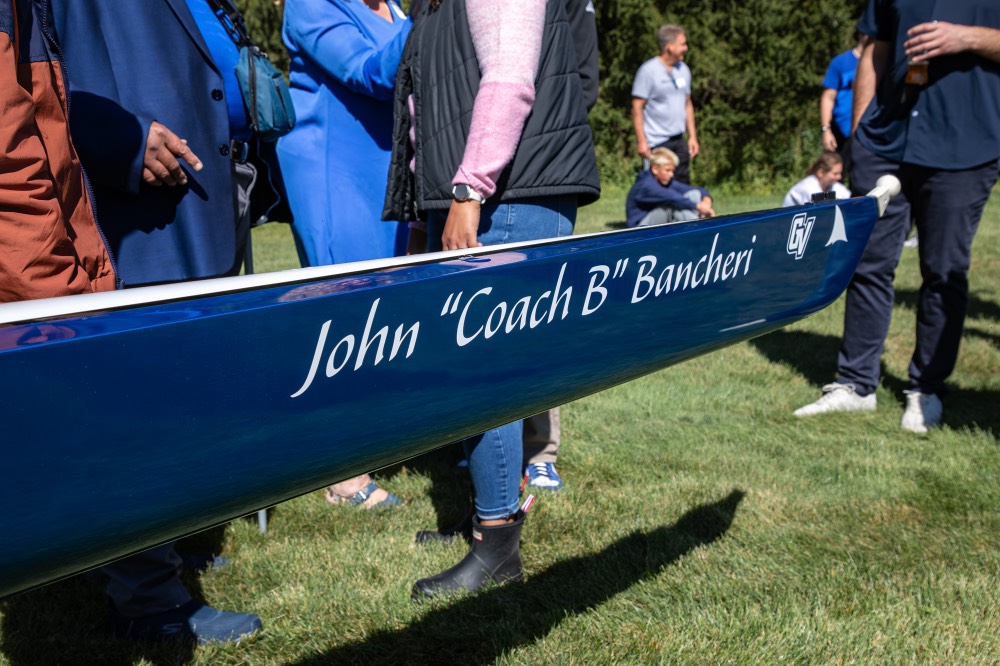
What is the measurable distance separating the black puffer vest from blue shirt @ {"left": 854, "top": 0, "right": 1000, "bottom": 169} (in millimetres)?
1900

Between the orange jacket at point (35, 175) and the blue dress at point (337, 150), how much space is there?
118 centimetres

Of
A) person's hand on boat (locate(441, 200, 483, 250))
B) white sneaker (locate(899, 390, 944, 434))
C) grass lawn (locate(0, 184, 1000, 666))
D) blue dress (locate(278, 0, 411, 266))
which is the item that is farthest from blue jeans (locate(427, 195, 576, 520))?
white sneaker (locate(899, 390, 944, 434))

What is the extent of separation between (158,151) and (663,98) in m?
7.31

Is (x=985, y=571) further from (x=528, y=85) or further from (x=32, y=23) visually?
(x=32, y=23)

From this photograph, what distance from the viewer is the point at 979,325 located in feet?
18.4

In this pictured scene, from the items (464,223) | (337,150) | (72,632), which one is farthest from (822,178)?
(72,632)

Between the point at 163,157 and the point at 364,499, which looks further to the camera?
the point at 364,499

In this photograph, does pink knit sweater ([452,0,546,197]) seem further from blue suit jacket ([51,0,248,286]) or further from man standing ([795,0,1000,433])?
man standing ([795,0,1000,433])

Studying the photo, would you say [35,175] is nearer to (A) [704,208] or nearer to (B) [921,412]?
(B) [921,412]

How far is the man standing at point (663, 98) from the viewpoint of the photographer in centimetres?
867

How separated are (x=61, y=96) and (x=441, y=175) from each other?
3.06ft

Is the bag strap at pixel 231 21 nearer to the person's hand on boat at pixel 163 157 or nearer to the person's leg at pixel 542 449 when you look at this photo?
the person's hand on boat at pixel 163 157

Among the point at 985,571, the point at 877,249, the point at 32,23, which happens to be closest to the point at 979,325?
the point at 877,249

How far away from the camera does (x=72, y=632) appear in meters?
2.30
